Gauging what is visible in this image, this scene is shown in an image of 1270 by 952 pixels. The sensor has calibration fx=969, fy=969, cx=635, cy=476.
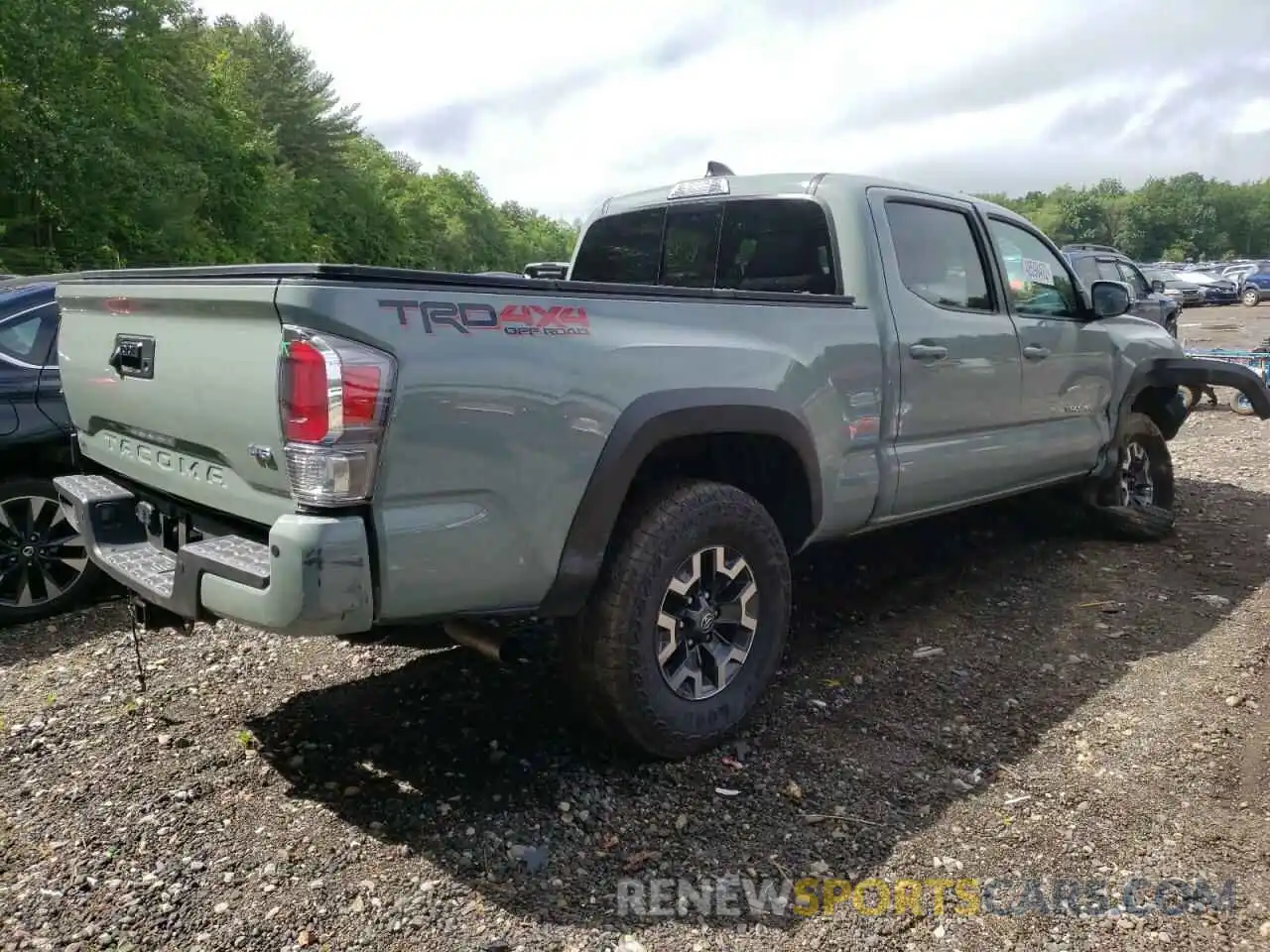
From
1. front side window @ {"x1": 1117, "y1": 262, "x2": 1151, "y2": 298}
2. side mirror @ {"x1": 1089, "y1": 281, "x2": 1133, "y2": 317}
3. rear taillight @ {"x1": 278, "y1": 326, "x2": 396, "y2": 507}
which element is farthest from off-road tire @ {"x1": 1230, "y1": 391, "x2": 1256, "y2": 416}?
rear taillight @ {"x1": 278, "y1": 326, "x2": 396, "y2": 507}

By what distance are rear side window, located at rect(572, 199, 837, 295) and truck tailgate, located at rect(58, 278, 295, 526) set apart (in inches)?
85.0

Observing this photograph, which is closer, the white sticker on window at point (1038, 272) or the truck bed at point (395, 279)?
the truck bed at point (395, 279)

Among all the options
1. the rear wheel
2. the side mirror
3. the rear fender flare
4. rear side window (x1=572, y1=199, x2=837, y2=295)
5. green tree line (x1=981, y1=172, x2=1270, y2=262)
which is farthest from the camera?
green tree line (x1=981, y1=172, x2=1270, y2=262)

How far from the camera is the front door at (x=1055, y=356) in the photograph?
15.0 feet

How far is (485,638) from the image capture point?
275 cm

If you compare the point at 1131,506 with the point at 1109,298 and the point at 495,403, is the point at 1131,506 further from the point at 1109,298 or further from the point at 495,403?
the point at 495,403

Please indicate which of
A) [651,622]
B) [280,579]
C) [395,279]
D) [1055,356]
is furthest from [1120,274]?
[280,579]

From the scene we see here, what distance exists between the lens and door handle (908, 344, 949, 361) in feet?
12.3

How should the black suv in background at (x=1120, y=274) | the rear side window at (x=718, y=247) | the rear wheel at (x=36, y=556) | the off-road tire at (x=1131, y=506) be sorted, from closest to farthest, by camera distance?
the rear side window at (x=718, y=247) < the rear wheel at (x=36, y=556) < the off-road tire at (x=1131, y=506) < the black suv in background at (x=1120, y=274)

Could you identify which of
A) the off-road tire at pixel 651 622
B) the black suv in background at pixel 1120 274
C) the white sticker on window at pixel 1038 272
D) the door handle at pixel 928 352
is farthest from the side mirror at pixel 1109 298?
the black suv in background at pixel 1120 274

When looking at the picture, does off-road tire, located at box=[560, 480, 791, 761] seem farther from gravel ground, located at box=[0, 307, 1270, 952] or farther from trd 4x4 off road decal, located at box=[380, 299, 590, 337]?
trd 4x4 off road decal, located at box=[380, 299, 590, 337]

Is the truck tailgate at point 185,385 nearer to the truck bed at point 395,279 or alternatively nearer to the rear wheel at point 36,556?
the truck bed at point 395,279

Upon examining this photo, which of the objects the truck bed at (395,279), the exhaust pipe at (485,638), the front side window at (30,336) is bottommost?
the exhaust pipe at (485,638)

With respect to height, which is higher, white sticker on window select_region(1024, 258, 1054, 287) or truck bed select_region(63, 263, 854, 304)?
white sticker on window select_region(1024, 258, 1054, 287)
